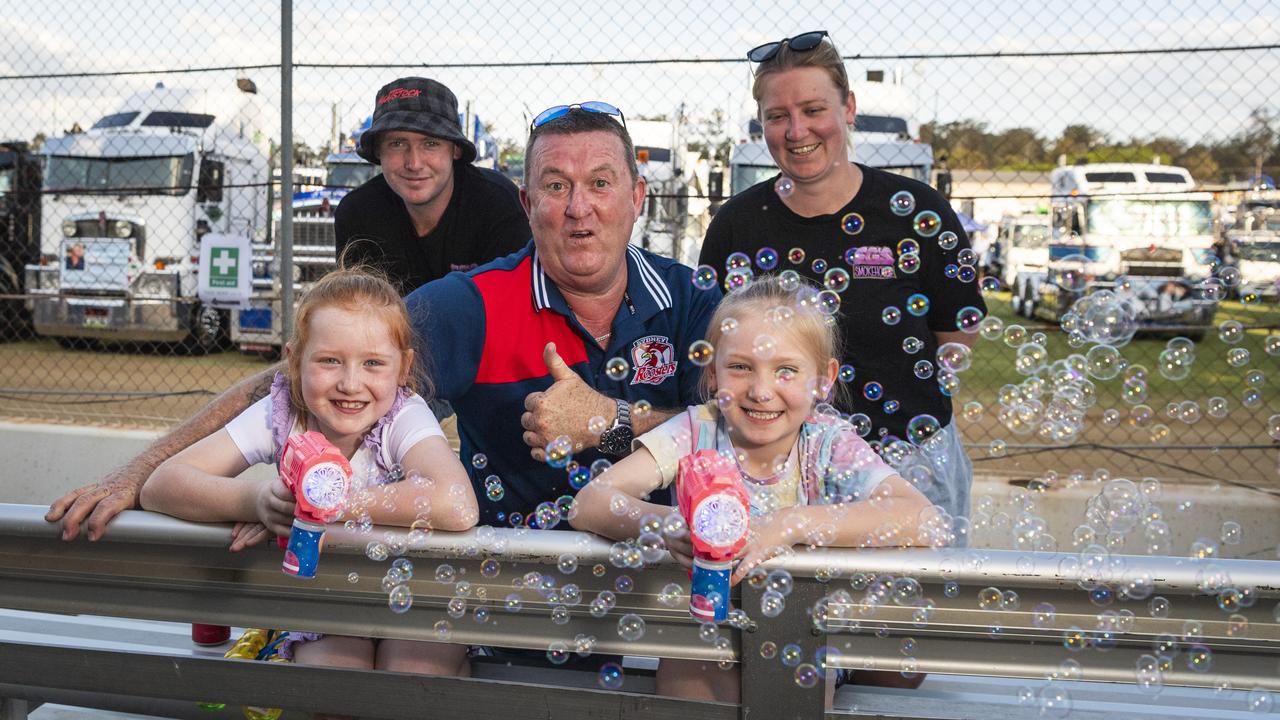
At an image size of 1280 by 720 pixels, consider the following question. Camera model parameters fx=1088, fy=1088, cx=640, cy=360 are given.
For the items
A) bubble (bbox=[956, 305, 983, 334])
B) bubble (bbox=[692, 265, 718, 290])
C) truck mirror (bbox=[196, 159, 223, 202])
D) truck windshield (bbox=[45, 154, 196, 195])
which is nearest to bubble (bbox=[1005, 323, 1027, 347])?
bubble (bbox=[956, 305, 983, 334])

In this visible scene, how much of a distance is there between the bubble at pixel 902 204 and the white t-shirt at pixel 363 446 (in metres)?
1.29

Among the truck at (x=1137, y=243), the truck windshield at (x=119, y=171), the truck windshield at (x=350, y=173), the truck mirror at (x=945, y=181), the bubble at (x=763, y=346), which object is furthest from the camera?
the truck windshield at (x=119, y=171)

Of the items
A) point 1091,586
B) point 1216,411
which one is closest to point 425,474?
point 1091,586

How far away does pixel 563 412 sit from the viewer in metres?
2.27

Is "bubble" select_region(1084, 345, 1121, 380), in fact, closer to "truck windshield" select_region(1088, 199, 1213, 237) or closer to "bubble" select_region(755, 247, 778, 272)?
"bubble" select_region(755, 247, 778, 272)

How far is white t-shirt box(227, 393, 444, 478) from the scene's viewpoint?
2.23 m

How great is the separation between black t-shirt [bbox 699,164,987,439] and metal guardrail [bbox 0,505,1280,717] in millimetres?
889

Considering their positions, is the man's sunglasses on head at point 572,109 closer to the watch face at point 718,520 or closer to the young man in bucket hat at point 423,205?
the young man in bucket hat at point 423,205

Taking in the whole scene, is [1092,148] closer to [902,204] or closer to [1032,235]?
[902,204]

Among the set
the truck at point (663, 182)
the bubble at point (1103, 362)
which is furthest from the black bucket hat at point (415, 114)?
the truck at point (663, 182)

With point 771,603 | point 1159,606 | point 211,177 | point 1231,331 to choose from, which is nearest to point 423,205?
point 771,603

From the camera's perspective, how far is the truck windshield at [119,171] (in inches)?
512

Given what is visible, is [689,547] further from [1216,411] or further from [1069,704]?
[1216,411]

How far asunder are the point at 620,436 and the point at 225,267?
462cm
